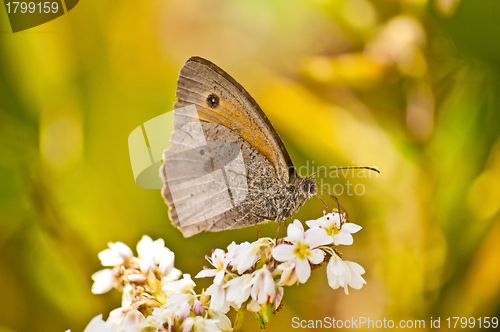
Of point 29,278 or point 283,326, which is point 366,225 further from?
point 29,278

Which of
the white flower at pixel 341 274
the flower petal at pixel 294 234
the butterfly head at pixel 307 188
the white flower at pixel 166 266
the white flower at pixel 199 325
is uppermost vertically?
the butterfly head at pixel 307 188

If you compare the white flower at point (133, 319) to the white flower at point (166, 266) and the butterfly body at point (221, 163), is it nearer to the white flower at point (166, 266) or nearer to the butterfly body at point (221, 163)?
the white flower at point (166, 266)

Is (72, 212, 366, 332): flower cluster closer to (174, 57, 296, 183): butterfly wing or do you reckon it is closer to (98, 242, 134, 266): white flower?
(98, 242, 134, 266): white flower

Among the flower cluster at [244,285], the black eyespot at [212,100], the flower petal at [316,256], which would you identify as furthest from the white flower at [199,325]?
the black eyespot at [212,100]

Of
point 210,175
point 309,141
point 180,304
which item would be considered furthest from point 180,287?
point 309,141

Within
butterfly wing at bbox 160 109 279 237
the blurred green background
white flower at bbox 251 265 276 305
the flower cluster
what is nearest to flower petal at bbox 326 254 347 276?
the flower cluster

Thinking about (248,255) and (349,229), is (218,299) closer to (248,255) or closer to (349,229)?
(248,255)

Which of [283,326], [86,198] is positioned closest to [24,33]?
[86,198]

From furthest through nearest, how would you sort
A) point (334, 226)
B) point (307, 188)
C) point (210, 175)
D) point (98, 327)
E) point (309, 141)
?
1. point (309, 141)
2. point (210, 175)
3. point (307, 188)
4. point (334, 226)
5. point (98, 327)
